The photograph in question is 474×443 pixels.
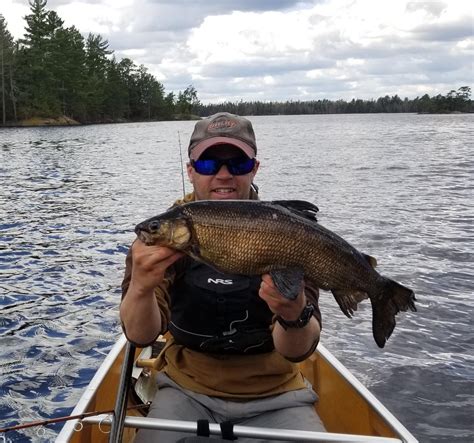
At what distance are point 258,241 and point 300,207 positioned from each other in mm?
408

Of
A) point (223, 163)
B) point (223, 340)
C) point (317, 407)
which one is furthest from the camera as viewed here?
point (317, 407)

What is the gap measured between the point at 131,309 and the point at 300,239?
108 centimetres

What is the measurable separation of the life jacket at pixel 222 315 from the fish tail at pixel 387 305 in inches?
31.5

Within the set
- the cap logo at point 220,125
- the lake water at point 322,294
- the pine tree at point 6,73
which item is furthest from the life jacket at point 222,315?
the pine tree at point 6,73

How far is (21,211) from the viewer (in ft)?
60.5

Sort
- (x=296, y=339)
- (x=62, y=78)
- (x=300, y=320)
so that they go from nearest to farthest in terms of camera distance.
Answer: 1. (x=300, y=320)
2. (x=296, y=339)
3. (x=62, y=78)

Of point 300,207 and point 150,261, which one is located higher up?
point 300,207

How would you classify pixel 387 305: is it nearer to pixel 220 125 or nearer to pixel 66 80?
pixel 220 125

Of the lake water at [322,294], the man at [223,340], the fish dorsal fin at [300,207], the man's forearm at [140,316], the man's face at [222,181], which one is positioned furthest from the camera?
the lake water at [322,294]

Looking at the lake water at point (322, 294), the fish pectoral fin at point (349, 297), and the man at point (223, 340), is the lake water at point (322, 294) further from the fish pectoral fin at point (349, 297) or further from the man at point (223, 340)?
the fish pectoral fin at point (349, 297)

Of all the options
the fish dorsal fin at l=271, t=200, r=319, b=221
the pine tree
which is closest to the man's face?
the fish dorsal fin at l=271, t=200, r=319, b=221

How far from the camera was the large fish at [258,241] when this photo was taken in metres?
3.20

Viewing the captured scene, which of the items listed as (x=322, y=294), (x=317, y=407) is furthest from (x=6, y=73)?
(x=317, y=407)

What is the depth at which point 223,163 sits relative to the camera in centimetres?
415
